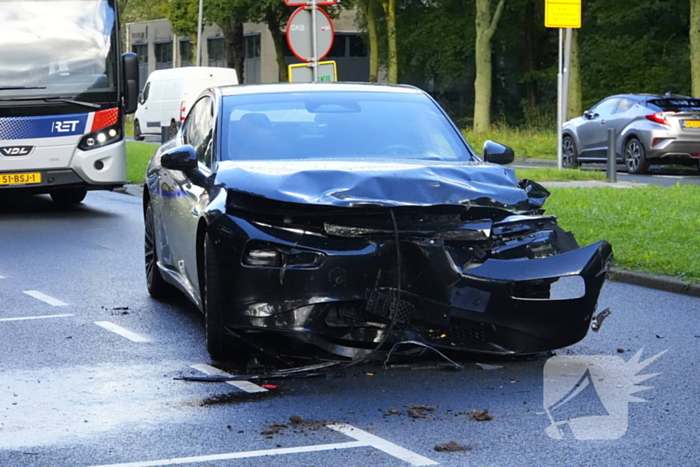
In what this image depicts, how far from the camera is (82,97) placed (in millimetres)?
15766

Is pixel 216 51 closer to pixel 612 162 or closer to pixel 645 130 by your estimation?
pixel 645 130

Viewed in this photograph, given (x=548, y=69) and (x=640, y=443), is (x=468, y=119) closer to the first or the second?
(x=548, y=69)

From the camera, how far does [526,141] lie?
33875 mm

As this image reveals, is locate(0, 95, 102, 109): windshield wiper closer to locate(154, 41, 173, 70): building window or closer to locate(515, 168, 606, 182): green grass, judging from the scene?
locate(515, 168, 606, 182): green grass

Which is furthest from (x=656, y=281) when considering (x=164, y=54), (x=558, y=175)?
(x=164, y=54)

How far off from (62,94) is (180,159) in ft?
28.4

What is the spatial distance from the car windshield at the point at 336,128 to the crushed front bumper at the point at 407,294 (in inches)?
48.2

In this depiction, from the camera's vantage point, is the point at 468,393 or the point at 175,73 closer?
the point at 468,393

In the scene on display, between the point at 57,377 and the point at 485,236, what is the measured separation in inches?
93.6

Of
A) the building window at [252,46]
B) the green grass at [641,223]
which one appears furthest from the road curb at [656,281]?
the building window at [252,46]

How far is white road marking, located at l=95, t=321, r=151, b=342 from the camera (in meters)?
7.74

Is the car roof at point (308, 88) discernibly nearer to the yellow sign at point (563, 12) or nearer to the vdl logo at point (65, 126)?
the vdl logo at point (65, 126)

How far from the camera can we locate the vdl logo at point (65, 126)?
15617 mm

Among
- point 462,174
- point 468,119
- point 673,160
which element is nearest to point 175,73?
point 468,119
